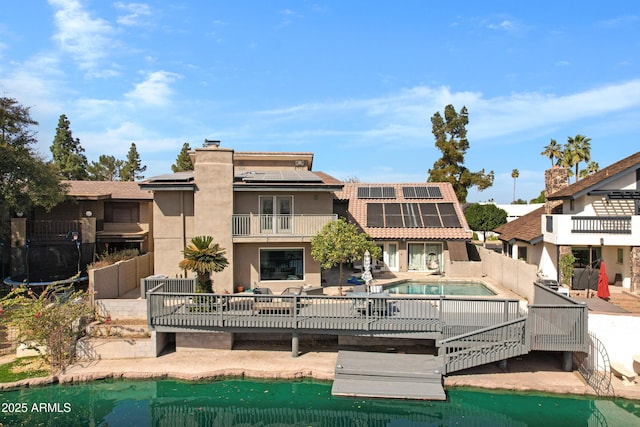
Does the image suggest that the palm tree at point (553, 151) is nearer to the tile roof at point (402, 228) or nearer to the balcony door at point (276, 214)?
the tile roof at point (402, 228)

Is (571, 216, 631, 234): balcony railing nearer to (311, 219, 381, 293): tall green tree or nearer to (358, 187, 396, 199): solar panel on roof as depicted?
(311, 219, 381, 293): tall green tree

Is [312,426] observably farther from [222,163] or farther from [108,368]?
[222,163]

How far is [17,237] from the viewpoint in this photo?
21.8 m

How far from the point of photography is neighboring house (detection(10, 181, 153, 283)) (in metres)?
21.7

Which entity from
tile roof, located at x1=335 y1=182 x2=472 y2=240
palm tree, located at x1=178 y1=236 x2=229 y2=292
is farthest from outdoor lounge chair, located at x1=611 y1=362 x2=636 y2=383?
palm tree, located at x1=178 y1=236 x2=229 y2=292

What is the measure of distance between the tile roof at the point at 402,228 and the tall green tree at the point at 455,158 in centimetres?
1267

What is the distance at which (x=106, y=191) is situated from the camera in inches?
1011

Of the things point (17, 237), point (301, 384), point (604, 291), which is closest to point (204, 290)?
point (301, 384)

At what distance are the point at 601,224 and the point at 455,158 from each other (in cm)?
2423

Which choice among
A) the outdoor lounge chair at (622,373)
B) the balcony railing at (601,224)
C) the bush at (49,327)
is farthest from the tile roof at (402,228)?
the bush at (49,327)

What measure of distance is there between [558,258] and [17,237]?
28242 mm

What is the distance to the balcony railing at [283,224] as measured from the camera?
62.0ft

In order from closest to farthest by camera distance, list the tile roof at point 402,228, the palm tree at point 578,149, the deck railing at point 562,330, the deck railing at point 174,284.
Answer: the deck railing at point 562,330 → the deck railing at point 174,284 → the tile roof at point 402,228 → the palm tree at point 578,149

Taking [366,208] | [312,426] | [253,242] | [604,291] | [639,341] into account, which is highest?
[366,208]
